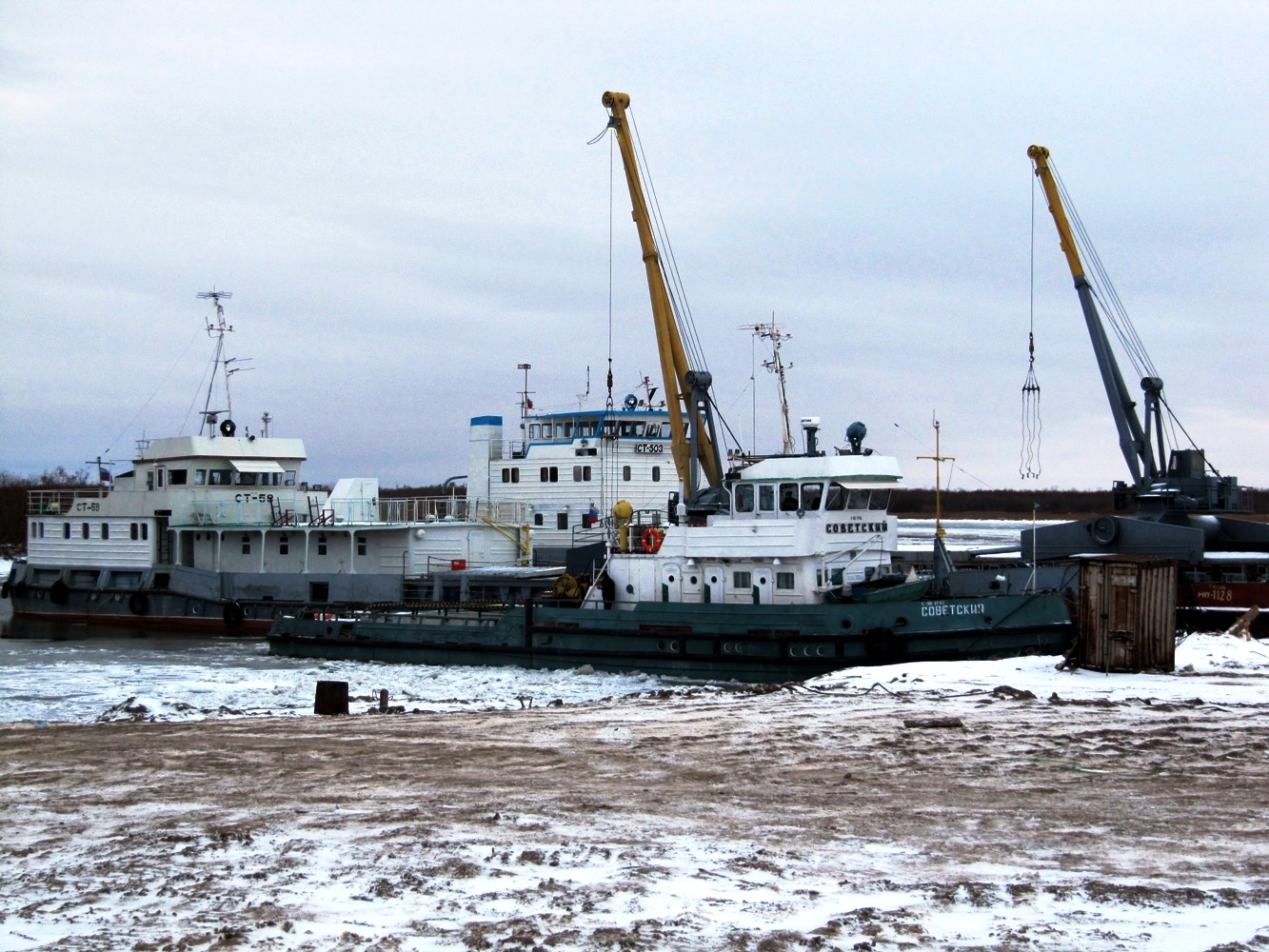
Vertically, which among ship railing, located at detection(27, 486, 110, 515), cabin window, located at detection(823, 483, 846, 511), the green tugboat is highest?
ship railing, located at detection(27, 486, 110, 515)

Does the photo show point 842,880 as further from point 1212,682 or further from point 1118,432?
point 1118,432

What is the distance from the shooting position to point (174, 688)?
20.7 metres

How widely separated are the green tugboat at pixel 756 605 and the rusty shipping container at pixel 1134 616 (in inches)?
185

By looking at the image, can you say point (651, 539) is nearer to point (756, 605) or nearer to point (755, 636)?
point (756, 605)

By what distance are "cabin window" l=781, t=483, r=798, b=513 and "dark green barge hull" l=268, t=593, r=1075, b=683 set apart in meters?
1.79

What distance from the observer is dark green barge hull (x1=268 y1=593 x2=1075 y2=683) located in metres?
19.9

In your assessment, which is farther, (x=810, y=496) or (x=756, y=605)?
(x=810, y=496)

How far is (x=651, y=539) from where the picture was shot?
2320 centimetres

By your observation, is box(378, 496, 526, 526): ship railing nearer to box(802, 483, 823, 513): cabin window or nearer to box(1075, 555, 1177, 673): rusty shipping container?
box(802, 483, 823, 513): cabin window

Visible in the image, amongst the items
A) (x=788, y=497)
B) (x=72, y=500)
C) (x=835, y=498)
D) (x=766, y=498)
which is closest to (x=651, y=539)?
(x=766, y=498)

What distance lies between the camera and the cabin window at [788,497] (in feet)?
69.0

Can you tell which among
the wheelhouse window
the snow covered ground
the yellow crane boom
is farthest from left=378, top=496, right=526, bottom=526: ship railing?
the snow covered ground

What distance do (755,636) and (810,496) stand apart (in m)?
2.54

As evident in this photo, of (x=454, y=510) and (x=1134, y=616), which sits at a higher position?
(x=454, y=510)
